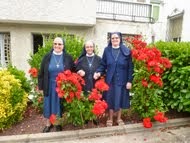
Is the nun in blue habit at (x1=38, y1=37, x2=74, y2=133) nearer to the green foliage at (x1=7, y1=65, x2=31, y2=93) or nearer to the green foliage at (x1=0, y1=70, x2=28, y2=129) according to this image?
the green foliage at (x1=0, y1=70, x2=28, y2=129)

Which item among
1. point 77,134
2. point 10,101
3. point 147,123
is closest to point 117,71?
point 147,123

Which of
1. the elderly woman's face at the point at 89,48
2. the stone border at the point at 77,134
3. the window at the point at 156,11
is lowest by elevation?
the stone border at the point at 77,134

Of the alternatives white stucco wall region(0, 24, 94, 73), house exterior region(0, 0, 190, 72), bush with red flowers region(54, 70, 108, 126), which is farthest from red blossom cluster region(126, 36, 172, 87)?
white stucco wall region(0, 24, 94, 73)

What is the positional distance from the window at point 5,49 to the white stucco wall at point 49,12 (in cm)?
104

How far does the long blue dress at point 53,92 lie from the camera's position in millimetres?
4398

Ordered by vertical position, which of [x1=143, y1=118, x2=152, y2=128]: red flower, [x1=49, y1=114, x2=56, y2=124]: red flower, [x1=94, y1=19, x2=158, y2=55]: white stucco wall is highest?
[x1=94, y1=19, x2=158, y2=55]: white stucco wall

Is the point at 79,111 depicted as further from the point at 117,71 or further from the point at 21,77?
the point at 21,77

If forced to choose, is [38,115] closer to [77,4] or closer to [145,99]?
[145,99]

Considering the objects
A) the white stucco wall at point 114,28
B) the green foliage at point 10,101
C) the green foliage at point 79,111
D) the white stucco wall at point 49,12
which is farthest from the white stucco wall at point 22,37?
the green foliage at point 79,111

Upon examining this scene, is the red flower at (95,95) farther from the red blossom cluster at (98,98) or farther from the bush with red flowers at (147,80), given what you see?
the bush with red flowers at (147,80)

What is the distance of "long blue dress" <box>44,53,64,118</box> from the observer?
4.40 meters

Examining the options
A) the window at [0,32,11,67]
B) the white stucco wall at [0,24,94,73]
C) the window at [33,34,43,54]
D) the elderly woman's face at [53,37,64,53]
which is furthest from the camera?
the window at [33,34,43,54]

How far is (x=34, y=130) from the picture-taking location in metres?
4.81

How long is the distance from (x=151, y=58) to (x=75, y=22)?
6.08 meters
